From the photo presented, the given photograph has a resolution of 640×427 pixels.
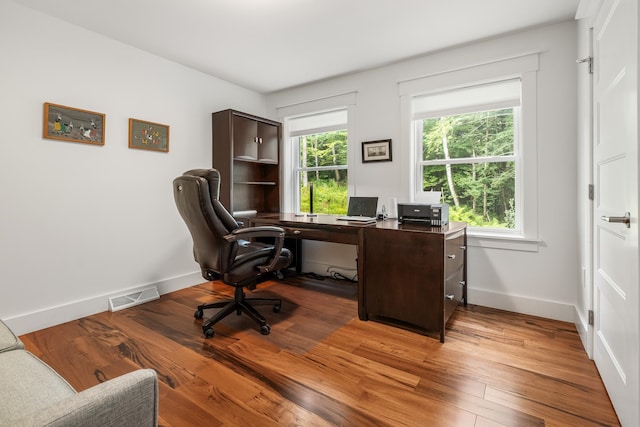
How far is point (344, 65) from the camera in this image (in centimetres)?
323

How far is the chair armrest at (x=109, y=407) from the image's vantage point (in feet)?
1.91

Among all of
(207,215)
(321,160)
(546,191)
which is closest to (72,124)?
(207,215)

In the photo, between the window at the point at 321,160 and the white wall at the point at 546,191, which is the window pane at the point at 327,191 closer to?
the window at the point at 321,160

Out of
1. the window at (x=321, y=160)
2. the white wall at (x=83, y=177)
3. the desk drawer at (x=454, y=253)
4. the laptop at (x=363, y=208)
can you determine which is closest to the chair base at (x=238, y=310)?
the white wall at (x=83, y=177)

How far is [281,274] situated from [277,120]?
79.6 inches

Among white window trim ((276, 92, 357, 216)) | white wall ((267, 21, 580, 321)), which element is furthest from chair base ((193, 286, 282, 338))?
white wall ((267, 21, 580, 321))

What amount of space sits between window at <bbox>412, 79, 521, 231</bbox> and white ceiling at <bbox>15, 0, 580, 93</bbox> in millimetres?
507

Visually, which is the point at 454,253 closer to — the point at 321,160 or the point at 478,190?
the point at 478,190

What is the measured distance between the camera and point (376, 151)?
130 inches

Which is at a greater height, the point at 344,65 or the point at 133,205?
the point at 344,65

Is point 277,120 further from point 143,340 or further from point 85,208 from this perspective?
point 143,340

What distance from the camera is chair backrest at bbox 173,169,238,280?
1999 mm

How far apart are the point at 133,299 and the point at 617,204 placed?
349cm

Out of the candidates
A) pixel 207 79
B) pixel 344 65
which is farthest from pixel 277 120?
pixel 344 65
